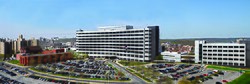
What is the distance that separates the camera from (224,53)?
10125 cm

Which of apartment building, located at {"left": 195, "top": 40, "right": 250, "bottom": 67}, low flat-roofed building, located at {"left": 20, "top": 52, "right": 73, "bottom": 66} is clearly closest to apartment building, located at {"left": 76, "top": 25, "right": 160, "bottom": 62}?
low flat-roofed building, located at {"left": 20, "top": 52, "right": 73, "bottom": 66}

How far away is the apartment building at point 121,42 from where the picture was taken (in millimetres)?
117938

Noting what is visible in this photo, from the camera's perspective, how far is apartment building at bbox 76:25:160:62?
117938mm

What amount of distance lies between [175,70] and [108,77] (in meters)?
28.6

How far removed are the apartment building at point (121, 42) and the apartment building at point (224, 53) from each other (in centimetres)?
2239

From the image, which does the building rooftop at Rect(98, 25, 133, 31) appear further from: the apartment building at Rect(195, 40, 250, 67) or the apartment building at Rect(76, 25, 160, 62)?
the apartment building at Rect(195, 40, 250, 67)

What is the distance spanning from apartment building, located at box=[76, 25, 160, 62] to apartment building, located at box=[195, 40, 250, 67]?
73.4 feet

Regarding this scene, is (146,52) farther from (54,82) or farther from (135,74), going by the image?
(54,82)

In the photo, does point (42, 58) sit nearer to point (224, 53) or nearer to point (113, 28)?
point (113, 28)

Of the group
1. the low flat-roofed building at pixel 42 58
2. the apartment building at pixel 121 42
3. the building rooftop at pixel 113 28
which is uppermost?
the building rooftop at pixel 113 28

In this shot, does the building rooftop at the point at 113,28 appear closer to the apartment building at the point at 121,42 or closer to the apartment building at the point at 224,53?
the apartment building at the point at 121,42

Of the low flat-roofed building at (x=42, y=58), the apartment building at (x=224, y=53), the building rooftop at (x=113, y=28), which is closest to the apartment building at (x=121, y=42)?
the building rooftop at (x=113, y=28)

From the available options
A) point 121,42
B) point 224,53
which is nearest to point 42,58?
point 121,42

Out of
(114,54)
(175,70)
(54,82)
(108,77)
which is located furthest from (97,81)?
(114,54)
